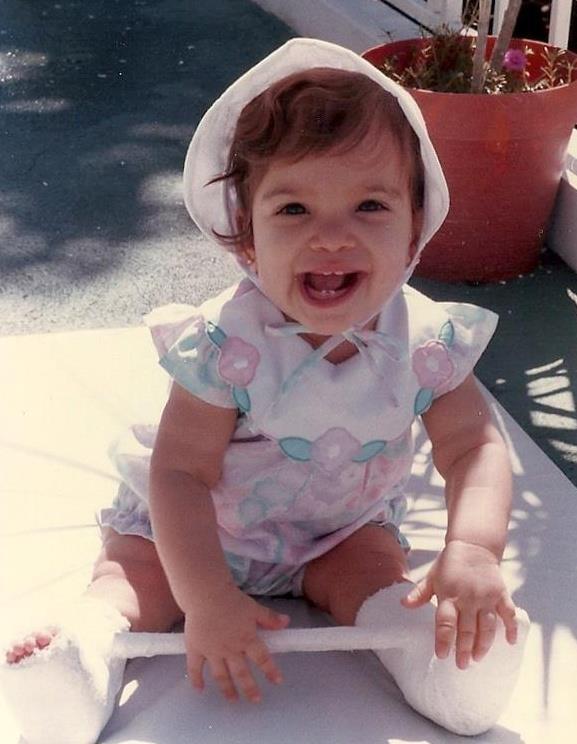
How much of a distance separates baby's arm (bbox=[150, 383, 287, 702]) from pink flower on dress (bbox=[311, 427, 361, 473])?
0.12 meters

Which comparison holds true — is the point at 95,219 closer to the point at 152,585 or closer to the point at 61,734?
the point at 152,585

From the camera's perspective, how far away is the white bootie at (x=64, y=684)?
1384 mm

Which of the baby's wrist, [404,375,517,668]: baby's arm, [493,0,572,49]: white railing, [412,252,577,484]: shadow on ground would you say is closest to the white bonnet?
[404,375,517,668]: baby's arm

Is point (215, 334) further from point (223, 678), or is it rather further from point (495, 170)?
point (495, 170)

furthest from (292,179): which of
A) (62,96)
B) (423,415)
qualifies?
(62,96)

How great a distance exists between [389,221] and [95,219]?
1.85 metres

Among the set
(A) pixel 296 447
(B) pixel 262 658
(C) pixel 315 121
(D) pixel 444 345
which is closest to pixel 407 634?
(B) pixel 262 658

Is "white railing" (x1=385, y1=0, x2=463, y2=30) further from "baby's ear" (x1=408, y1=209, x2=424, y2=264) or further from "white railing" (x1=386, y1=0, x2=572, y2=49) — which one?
"baby's ear" (x1=408, y1=209, x2=424, y2=264)

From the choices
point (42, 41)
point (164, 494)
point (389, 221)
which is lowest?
point (42, 41)

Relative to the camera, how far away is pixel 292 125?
4.88 feet

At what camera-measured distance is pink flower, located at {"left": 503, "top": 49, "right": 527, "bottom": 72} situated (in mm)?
2865

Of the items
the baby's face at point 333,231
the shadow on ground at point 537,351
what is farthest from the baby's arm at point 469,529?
the shadow on ground at point 537,351

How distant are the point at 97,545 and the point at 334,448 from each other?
0.46m

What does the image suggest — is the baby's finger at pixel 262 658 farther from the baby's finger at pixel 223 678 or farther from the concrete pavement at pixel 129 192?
the concrete pavement at pixel 129 192
